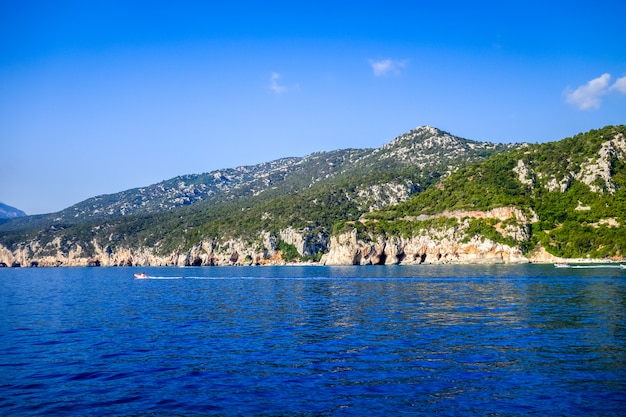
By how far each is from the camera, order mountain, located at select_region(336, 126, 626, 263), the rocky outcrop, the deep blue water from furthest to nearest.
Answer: the rocky outcrop → mountain, located at select_region(336, 126, 626, 263) → the deep blue water

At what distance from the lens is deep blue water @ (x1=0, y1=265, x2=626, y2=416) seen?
17.9m

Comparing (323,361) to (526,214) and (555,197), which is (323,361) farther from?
(555,197)

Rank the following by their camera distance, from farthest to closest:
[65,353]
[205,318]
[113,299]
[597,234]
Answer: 1. [597,234]
2. [113,299]
3. [205,318]
4. [65,353]

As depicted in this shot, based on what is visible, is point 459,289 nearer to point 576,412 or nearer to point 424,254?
point 576,412

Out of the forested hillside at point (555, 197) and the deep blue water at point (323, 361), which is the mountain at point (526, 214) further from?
the deep blue water at point (323, 361)

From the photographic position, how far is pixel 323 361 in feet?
80.4

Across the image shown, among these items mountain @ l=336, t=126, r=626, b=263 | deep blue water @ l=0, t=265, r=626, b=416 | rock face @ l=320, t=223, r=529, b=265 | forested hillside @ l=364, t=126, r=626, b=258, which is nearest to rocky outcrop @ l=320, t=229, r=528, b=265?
rock face @ l=320, t=223, r=529, b=265

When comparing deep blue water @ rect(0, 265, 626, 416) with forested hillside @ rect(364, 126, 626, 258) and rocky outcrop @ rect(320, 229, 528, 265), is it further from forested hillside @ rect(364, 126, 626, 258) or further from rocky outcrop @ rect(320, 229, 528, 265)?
rocky outcrop @ rect(320, 229, 528, 265)

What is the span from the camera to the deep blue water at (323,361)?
17.9 meters

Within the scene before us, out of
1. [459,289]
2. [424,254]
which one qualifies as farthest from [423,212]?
[459,289]

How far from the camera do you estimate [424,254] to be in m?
178

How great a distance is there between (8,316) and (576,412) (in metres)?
47.2

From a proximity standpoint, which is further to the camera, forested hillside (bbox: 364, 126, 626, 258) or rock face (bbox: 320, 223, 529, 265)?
rock face (bbox: 320, 223, 529, 265)

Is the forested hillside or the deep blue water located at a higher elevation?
the forested hillside
